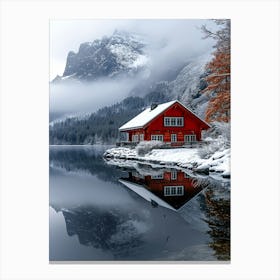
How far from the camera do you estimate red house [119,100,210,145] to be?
249 inches

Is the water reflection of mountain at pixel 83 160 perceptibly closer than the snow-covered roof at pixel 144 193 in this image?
Yes

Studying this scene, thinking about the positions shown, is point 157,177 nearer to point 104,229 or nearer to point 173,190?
point 173,190

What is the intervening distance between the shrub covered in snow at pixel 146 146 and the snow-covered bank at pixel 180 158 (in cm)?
7

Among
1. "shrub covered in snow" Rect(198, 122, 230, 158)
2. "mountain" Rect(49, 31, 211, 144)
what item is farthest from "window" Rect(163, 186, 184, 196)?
"mountain" Rect(49, 31, 211, 144)

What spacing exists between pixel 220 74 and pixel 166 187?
2.21 meters

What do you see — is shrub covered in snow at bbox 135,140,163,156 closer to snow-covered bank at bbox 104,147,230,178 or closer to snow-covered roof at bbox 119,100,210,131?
snow-covered bank at bbox 104,147,230,178

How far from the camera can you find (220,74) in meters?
5.79

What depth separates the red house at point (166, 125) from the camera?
6312mm

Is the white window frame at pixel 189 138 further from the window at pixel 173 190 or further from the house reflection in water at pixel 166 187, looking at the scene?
the window at pixel 173 190

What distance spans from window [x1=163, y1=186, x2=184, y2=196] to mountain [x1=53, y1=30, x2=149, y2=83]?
2094 mm

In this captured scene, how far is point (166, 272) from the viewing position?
5004 mm

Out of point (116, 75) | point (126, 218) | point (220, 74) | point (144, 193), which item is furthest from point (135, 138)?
point (220, 74)

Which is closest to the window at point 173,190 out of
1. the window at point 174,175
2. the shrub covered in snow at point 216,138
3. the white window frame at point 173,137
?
the window at point 174,175
